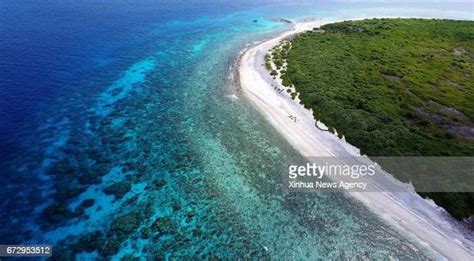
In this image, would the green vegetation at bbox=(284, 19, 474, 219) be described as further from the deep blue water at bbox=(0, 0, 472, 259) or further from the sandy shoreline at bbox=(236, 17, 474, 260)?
the deep blue water at bbox=(0, 0, 472, 259)

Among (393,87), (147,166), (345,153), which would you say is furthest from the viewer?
(393,87)

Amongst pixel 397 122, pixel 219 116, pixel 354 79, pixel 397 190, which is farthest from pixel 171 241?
pixel 354 79

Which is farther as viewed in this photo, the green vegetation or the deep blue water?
the green vegetation

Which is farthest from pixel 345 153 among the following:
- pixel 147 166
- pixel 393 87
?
pixel 147 166

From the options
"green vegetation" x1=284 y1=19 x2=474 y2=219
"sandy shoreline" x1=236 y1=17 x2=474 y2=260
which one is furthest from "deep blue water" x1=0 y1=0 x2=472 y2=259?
"green vegetation" x1=284 y1=19 x2=474 y2=219

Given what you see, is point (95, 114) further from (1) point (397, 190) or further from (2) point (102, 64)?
(1) point (397, 190)

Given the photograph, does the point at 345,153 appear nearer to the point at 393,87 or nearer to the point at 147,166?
the point at 393,87
